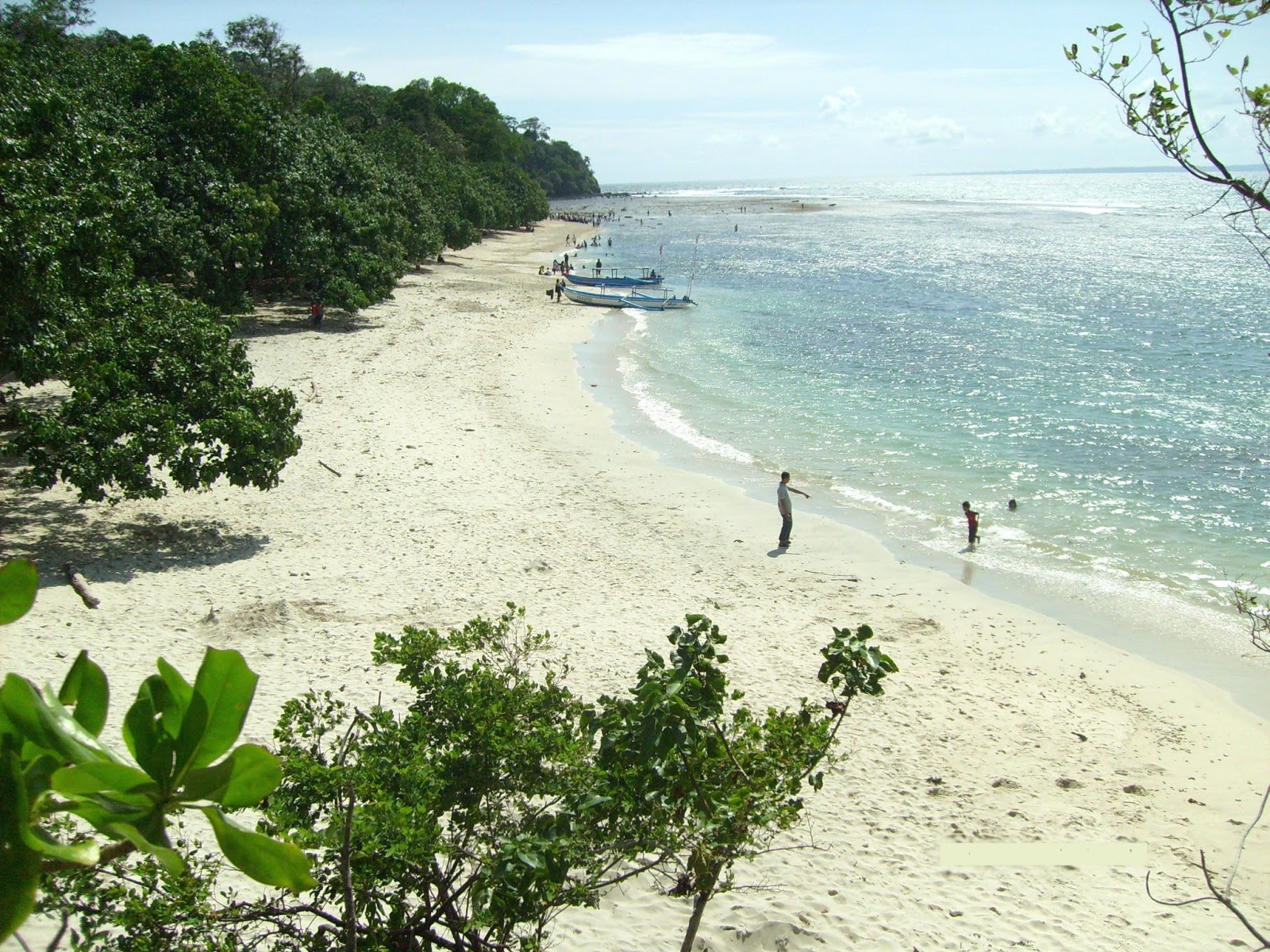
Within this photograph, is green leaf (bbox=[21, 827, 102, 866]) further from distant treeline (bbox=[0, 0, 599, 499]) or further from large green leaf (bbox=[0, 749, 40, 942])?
distant treeline (bbox=[0, 0, 599, 499])

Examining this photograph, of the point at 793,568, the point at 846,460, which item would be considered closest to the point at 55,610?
the point at 793,568

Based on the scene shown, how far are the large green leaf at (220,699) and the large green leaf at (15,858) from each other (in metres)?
0.24

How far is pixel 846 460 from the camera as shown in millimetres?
21422

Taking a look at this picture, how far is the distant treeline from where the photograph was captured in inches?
467

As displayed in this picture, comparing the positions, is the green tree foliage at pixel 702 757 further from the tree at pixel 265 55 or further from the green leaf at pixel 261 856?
the tree at pixel 265 55

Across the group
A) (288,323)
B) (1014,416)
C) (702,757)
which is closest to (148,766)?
(702,757)

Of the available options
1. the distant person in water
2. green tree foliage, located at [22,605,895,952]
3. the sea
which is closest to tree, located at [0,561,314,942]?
green tree foliage, located at [22,605,895,952]

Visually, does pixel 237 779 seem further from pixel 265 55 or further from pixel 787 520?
pixel 265 55

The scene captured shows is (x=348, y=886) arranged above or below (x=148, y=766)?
below

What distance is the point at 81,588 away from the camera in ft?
36.9

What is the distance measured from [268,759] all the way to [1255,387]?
34951mm

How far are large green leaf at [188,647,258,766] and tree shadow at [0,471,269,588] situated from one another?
1191 cm

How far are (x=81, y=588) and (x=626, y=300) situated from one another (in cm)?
3507

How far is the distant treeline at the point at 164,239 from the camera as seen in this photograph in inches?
467
